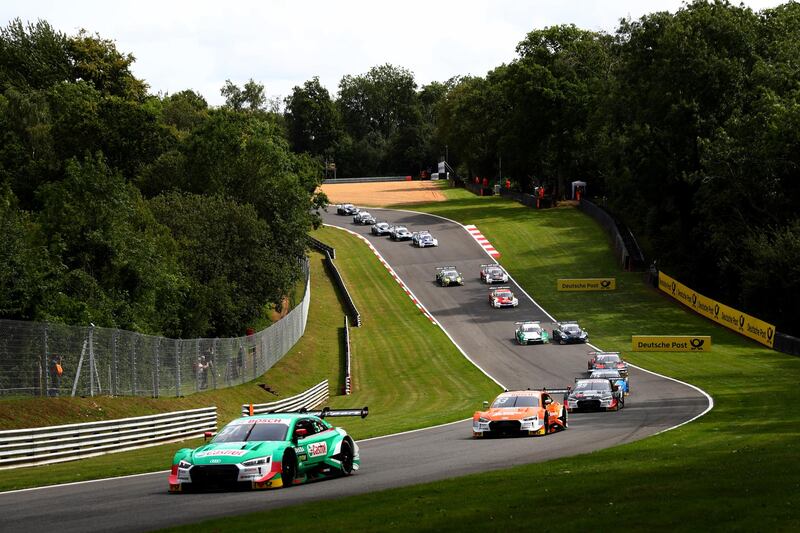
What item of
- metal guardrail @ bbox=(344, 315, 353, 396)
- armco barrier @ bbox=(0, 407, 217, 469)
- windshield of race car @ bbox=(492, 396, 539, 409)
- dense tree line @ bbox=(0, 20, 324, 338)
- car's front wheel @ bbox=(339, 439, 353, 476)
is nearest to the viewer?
car's front wheel @ bbox=(339, 439, 353, 476)

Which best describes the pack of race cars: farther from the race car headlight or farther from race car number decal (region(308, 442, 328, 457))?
the race car headlight

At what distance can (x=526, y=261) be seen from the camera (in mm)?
93750

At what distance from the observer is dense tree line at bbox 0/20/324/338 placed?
43.5m

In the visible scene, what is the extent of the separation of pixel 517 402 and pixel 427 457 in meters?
7.09

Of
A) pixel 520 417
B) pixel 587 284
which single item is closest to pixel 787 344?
pixel 587 284

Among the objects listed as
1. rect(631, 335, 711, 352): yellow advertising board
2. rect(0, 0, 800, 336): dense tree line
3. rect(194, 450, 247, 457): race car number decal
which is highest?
rect(0, 0, 800, 336): dense tree line

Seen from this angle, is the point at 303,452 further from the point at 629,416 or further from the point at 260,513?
the point at 629,416

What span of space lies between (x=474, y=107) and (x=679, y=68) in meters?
57.3

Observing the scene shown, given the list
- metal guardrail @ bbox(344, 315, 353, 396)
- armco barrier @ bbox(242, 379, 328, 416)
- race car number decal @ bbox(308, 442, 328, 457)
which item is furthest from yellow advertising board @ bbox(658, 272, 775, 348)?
race car number decal @ bbox(308, 442, 328, 457)

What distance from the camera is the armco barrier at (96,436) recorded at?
86.1 ft

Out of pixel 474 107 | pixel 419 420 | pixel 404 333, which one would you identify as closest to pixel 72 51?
pixel 474 107

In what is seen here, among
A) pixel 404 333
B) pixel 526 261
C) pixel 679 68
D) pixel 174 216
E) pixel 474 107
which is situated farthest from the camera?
pixel 474 107

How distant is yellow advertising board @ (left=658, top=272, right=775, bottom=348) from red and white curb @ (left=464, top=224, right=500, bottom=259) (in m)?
19.1

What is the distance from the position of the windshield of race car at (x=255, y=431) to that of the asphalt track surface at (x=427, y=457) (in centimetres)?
109
